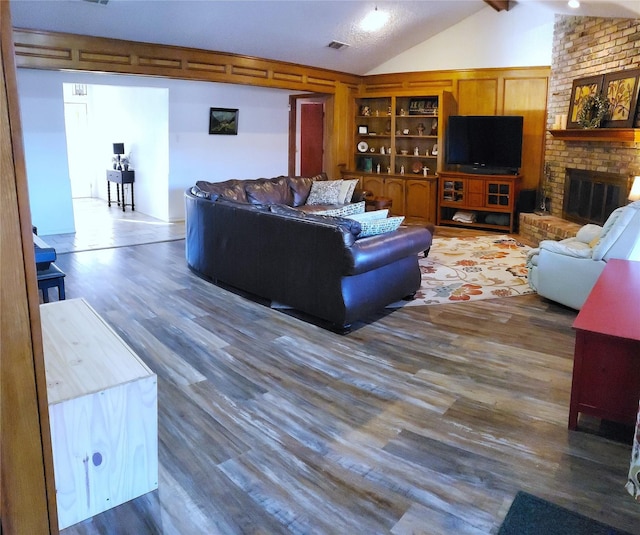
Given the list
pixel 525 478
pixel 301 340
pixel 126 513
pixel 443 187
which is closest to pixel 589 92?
pixel 443 187

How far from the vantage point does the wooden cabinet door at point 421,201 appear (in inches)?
346

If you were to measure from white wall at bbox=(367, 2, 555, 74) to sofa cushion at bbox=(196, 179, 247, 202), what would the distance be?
4.40 metres

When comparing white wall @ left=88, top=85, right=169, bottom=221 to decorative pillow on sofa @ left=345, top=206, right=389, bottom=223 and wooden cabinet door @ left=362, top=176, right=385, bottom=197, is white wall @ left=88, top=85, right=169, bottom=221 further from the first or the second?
decorative pillow on sofa @ left=345, top=206, right=389, bottom=223

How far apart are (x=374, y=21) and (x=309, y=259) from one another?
5.06 metres

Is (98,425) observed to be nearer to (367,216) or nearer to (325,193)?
(367,216)

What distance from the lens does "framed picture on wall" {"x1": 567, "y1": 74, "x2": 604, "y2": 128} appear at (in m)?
6.25

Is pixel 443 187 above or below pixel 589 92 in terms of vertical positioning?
below

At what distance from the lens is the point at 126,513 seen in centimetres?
208

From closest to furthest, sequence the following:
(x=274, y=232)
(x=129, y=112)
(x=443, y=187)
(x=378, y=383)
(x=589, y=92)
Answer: (x=378, y=383) → (x=274, y=232) → (x=589, y=92) → (x=443, y=187) → (x=129, y=112)

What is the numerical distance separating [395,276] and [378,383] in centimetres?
139

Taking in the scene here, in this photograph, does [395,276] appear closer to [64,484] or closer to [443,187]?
[64,484]

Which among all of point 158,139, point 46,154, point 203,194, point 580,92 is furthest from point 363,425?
point 158,139

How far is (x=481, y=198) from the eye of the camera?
8.29m

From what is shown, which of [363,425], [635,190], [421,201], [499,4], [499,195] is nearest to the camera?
[363,425]
